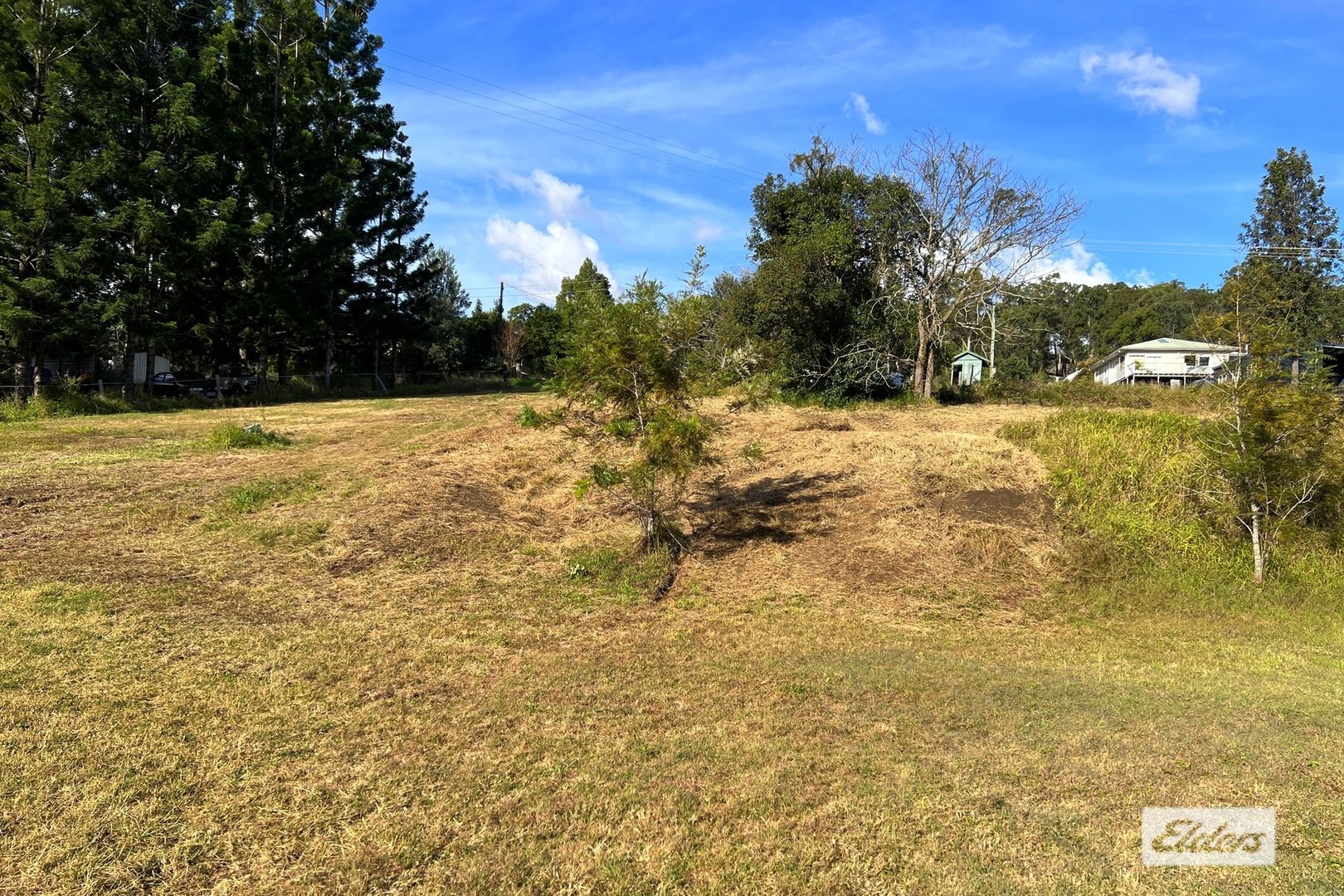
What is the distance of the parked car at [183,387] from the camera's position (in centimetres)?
2400

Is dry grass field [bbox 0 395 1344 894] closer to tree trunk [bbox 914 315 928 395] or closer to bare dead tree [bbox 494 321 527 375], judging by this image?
tree trunk [bbox 914 315 928 395]

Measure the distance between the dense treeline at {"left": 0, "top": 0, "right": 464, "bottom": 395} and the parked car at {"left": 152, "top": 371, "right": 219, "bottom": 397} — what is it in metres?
1.22

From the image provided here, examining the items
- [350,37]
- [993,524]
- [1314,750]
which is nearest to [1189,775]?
[1314,750]

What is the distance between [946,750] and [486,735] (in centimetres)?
247

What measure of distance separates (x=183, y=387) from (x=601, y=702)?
25810 millimetres

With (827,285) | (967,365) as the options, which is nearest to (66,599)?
(827,285)

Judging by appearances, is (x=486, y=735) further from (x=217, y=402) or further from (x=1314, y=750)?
(x=217, y=402)

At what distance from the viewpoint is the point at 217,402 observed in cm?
2286

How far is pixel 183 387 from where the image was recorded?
24.7 m

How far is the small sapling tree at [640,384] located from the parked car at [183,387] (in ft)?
70.0

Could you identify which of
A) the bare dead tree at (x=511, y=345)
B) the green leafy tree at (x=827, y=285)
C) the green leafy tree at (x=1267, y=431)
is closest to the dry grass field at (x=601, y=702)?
the green leafy tree at (x=1267, y=431)

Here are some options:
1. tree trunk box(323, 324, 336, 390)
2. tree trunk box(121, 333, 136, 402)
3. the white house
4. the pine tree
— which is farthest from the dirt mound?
the white house

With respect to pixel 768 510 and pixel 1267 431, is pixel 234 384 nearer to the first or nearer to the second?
pixel 768 510

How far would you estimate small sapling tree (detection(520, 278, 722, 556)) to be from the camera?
7488 millimetres
